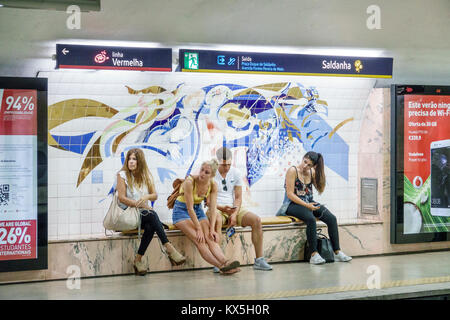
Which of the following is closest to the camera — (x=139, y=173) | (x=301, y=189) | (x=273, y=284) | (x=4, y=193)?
(x=273, y=284)

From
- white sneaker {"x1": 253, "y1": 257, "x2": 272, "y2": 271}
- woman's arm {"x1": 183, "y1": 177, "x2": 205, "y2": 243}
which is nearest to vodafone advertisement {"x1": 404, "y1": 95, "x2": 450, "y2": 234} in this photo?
white sneaker {"x1": 253, "y1": 257, "x2": 272, "y2": 271}

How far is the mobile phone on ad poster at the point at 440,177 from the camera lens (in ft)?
27.6

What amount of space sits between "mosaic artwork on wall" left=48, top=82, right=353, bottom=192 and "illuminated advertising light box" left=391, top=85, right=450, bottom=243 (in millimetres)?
749

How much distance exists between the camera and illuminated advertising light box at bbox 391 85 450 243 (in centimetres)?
A: 823

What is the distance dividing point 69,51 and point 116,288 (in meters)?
2.64

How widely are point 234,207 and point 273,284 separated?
1287 mm

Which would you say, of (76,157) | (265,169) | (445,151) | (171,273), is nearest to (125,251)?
(171,273)

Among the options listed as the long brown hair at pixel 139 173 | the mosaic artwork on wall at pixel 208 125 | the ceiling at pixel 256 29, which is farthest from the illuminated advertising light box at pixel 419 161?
the long brown hair at pixel 139 173

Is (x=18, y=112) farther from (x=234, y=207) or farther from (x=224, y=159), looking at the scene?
(x=234, y=207)

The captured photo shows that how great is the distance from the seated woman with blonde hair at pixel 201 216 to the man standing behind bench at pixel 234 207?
9.8 inches

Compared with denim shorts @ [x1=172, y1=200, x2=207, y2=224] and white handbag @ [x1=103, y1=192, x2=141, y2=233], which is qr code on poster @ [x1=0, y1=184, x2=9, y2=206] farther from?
denim shorts @ [x1=172, y1=200, x2=207, y2=224]

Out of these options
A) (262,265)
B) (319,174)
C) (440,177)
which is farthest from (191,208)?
(440,177)

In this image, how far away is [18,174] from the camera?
6.70m

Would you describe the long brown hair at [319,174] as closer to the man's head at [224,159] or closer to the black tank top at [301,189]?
the black tank top at [301,189]
